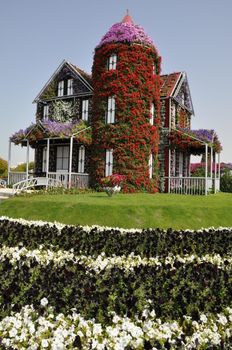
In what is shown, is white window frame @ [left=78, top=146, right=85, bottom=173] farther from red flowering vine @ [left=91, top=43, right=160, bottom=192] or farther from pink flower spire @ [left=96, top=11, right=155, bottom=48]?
pink flower spire @ [left=96, top=11, right=155, bottom=48]

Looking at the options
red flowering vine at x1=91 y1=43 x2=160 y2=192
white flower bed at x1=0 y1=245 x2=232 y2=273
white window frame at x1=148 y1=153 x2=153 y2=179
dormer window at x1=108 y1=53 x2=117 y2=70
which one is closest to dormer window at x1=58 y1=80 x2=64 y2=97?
red flowering vine at x1=91 y1=43 x2=160 y2=192

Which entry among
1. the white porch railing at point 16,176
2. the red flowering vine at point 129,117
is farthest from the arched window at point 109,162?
the white porch railing at point 16,176

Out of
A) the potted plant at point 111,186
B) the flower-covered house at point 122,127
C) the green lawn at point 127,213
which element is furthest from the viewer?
the flower-covered house at point 122,127

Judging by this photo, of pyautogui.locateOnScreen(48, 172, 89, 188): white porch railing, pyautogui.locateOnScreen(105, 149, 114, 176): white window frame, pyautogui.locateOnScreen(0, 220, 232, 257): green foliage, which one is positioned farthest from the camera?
pyautogui.locateOnScreen(48, 172, 89, 188): white porch railing

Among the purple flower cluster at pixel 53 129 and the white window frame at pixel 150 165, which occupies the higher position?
the purple flower cluster at pixel 53 129

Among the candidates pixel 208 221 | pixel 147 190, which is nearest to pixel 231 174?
pixel 147 190

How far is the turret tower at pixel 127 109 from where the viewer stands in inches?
943

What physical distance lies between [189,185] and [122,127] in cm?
621

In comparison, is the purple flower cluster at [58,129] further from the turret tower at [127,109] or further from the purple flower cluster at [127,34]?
the purple flower cluster at [127,34]

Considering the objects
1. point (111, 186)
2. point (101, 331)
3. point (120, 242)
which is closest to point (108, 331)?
point (101, 331)

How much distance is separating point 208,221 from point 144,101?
12255 millimetres

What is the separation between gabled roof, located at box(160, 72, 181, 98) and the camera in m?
27.6

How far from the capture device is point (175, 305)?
4773 mm

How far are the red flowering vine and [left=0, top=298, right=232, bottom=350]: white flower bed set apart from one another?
19088mm
